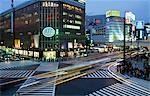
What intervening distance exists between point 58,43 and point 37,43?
14.6 feet

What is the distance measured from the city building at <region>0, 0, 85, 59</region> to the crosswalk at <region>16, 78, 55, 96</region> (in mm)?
37552

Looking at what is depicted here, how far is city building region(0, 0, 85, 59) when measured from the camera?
5938 centimetres

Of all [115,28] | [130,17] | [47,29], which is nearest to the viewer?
[115,28]

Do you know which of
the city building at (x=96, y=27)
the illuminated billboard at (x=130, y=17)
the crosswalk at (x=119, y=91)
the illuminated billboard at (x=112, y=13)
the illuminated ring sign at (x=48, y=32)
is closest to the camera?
the crosswalk at (x=119, y=91)

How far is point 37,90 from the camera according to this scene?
63.1ft

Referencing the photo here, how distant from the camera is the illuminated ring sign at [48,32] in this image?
6013 centimetres

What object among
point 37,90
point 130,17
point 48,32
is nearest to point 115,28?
point 48,32

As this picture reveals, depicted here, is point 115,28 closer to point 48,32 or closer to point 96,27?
point 48,32

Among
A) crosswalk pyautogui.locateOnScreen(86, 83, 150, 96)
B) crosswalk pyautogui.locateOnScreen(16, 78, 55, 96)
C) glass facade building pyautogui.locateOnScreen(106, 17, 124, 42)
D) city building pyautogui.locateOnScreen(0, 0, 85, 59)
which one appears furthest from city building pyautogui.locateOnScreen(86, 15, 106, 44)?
crosswalk pyautogui.locateOnScreen(16, 78, 55, 96)

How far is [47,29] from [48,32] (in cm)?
157

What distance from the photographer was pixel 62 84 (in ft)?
74.0

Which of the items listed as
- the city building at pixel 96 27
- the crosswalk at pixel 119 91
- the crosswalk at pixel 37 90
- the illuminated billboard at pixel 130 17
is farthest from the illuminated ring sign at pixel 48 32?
the crosswalk at pixel 119 91

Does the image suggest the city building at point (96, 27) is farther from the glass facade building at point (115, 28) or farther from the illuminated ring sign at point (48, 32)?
the illuminated ring sign at point (48, 32)

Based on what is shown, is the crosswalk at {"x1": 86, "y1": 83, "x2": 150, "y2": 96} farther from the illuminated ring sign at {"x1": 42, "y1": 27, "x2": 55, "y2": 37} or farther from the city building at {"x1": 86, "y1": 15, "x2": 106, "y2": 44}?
the city building at {"x1": 86, "y1": 15, "x2": 106, "y2": 44}
